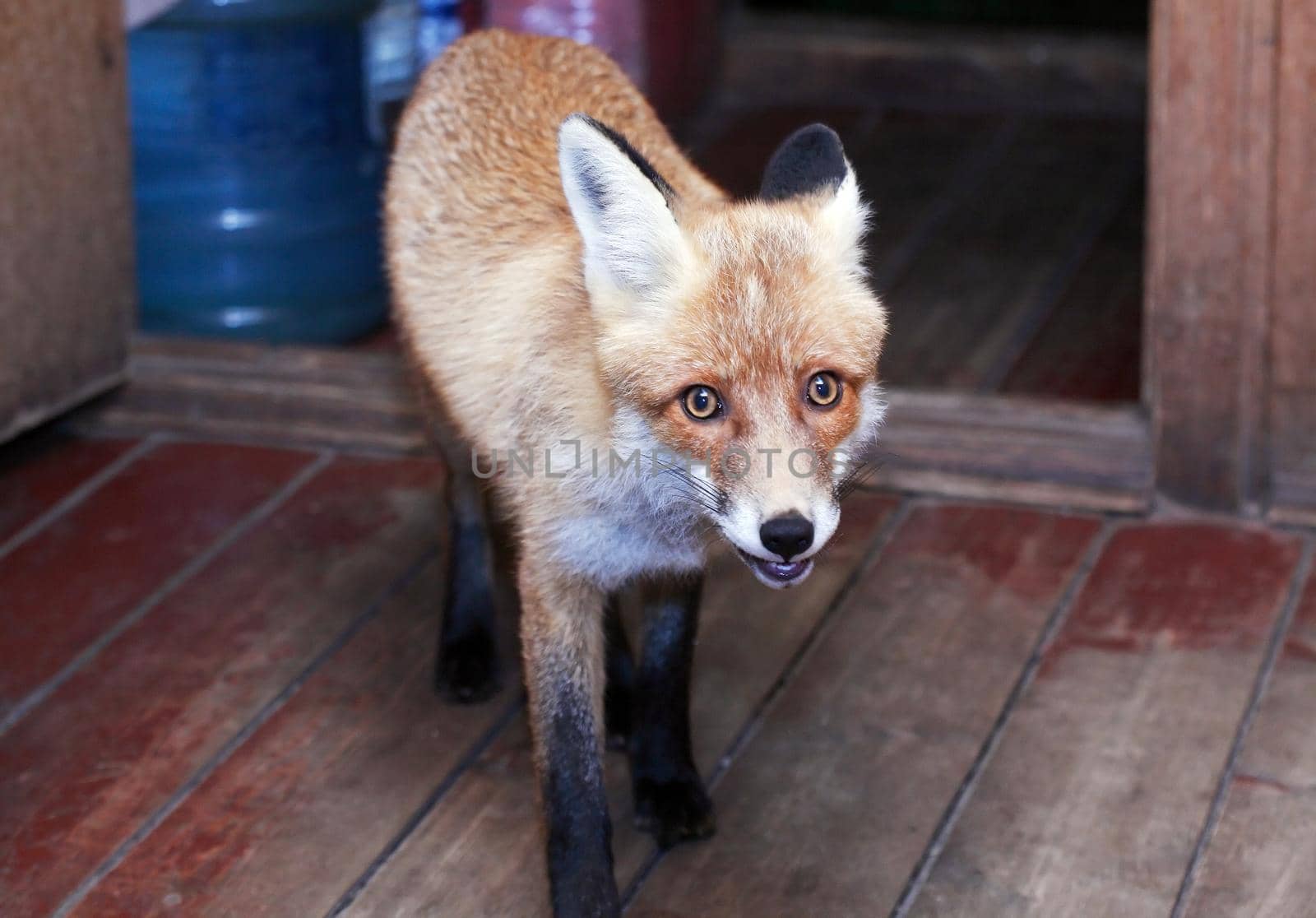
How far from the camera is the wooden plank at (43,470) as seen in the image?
132 inches

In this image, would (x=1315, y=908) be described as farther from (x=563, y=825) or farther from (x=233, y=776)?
(x=233, y=776)

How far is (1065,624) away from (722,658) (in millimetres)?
632

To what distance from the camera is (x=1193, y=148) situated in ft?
9.95

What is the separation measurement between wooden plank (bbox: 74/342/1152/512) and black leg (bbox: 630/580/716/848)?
3.18 ft

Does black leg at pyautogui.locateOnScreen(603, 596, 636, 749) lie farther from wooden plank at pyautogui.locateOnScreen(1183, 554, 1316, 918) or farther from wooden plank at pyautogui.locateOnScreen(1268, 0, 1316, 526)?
wooden plank at pyautogui.locateOnScreen(1268, 0, 1316, 526)

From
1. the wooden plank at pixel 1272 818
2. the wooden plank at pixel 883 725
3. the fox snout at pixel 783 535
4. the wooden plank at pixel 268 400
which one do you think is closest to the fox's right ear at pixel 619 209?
the fox snout at pixel 783 535

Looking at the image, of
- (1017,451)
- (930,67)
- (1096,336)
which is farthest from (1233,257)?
(930,67)

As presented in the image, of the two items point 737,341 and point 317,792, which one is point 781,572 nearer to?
point 737,341

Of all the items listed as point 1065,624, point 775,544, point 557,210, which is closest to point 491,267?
point 557,210

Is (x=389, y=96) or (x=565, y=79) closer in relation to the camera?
(x=565, y=79)

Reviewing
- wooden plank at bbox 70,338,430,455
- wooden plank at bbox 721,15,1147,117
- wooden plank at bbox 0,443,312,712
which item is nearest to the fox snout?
wooden plank at bbox 0,443,312,712

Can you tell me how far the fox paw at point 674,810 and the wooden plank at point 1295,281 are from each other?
4.85ft

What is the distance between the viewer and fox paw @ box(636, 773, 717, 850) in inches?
92.4

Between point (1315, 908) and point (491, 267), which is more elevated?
point (491, 267)
